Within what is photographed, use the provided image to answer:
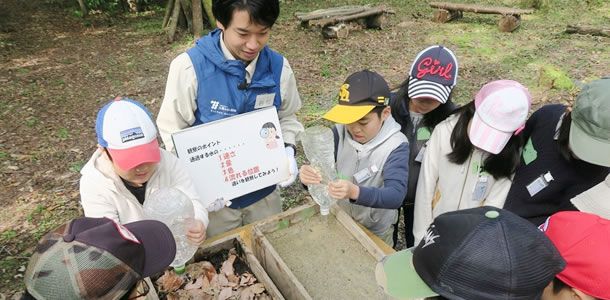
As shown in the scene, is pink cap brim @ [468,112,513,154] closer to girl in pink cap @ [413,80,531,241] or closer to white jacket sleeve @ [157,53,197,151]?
girl in pink cap @ [413,80,531,241]

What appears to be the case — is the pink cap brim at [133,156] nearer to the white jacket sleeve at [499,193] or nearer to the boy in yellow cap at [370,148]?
the boy in yellow cap at [370,148]

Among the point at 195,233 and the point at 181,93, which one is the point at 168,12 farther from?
the point at 195,233

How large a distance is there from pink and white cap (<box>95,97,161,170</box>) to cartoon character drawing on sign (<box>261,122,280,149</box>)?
769 millimetres

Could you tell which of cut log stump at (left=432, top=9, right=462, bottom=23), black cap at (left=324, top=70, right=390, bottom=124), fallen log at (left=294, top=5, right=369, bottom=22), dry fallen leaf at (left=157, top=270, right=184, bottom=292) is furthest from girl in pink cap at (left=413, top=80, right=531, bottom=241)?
cut log stump at (left=432, top=9, right=462, bottom=23)

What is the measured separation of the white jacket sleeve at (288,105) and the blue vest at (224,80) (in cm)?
5

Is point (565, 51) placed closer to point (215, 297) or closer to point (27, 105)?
point (215, 297)

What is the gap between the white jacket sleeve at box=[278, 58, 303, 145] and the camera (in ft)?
8.35

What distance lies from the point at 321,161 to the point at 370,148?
1.23 ft

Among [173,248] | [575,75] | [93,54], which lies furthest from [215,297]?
[93,54]

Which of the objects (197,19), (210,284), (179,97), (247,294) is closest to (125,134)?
(179,97)

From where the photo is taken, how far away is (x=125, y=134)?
1.79 metres

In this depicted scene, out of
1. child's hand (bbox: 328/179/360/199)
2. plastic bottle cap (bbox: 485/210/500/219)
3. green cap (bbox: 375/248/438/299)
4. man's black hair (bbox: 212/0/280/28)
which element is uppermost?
man's black hair (bbox: 212/0/280/28)

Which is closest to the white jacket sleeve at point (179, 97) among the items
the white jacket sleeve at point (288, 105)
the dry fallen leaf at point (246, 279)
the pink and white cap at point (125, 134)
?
the pink and white cap at point (125, 134)

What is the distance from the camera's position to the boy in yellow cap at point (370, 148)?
89.2 inches
